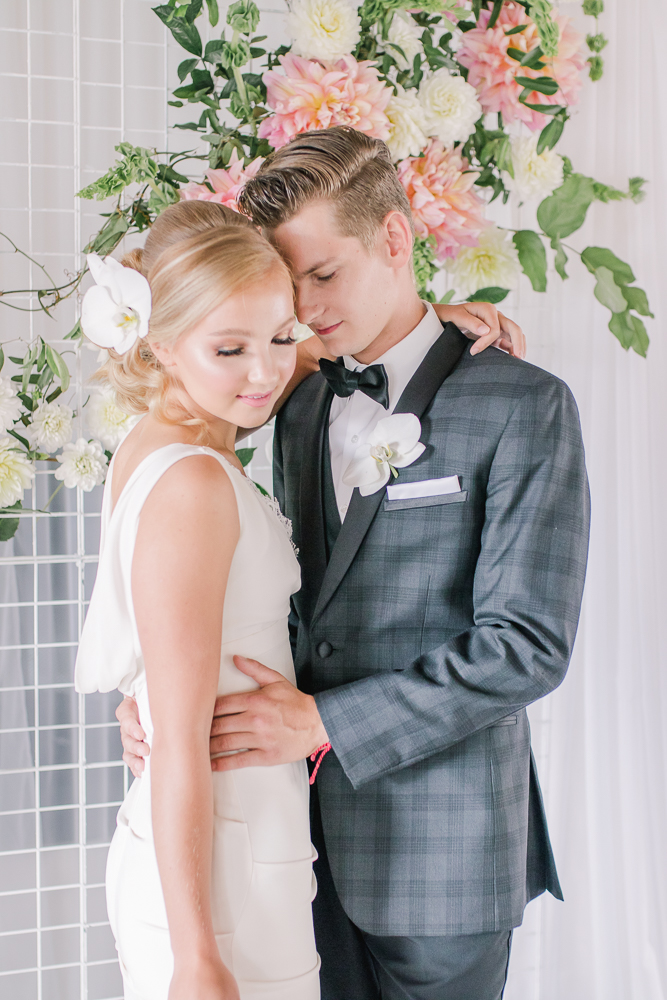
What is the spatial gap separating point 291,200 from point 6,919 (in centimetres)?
243

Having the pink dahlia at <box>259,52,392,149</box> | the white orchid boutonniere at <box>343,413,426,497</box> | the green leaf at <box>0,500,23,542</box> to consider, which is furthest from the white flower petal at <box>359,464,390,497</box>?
the green leaf at <box>0,500,23,542</box>

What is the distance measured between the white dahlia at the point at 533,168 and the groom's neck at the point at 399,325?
15.8 inches

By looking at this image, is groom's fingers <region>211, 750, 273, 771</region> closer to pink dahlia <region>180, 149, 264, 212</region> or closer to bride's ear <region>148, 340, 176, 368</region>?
bride's ear <region>148, 340, 176, 368</region>

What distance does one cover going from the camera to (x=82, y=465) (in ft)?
5.46

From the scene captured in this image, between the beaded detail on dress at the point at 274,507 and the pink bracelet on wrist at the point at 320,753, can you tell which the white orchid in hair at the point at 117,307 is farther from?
the pink bracelet on wrist at the point at 320,753

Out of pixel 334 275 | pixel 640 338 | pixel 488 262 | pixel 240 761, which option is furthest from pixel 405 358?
pixel 240 761

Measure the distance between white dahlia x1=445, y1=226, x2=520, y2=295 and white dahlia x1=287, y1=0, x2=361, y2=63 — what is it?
454 mm

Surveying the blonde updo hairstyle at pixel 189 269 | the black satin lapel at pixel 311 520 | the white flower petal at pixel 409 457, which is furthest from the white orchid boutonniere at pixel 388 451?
the blonde updo hairstyle at pixel 189 269

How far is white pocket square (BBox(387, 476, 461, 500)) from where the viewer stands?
1.26 m

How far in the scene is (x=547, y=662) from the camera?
119 centimetres

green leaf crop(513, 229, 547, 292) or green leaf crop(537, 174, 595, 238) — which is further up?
green leaf crop(537, 174, 595, 238)

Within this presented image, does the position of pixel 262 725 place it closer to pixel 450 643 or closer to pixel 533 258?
pixel 450 643

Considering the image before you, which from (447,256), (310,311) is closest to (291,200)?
(310,311)

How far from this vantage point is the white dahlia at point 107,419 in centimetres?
160
